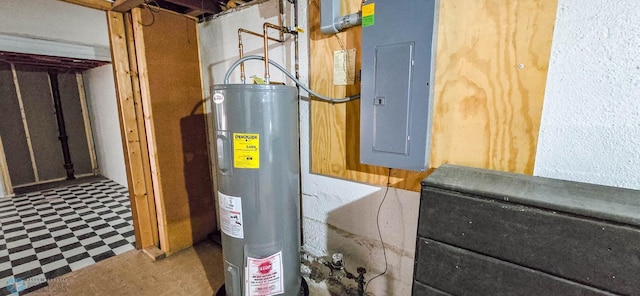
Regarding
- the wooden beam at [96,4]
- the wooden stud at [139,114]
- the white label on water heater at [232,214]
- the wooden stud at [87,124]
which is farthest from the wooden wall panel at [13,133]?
the white label on water heater at [232,214]

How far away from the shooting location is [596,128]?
90 cm

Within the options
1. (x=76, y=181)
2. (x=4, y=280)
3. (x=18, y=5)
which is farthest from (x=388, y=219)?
(x=76, y=181)

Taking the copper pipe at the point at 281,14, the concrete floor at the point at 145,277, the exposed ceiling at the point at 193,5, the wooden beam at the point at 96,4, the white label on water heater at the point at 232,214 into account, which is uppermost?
the exposed ceiling at the point at 193,5

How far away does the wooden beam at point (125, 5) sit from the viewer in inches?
65.3

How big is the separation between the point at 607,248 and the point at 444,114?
66 cm

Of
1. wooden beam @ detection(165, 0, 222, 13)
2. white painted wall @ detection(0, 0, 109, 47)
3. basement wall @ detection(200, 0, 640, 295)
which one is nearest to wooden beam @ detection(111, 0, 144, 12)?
wooden beam @ detection(165, 0, 222, 13)

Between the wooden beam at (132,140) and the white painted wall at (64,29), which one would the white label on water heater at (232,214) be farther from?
the white painted wall at (64,29)

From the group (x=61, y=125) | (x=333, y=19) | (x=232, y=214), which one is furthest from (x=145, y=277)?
(x=61, y=125)

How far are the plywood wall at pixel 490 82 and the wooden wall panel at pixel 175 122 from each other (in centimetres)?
142

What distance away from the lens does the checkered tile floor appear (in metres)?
2.00

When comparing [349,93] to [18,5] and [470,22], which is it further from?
[18,5]

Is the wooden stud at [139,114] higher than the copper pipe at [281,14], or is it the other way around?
the copper pipe at [281,14]

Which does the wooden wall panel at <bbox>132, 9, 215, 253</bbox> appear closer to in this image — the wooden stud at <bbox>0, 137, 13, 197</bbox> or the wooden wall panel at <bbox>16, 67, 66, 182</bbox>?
the wooden stud at <bbox>0, 137, 13, 197</bbox>

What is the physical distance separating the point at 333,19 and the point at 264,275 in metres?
1.36
